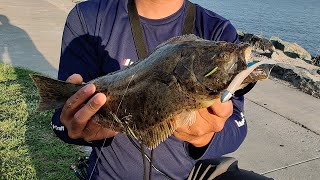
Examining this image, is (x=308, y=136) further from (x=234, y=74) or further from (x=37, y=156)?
(x=234, y=74)

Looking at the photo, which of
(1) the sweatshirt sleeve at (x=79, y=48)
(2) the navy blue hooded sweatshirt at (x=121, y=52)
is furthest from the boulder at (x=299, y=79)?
(1) the sweatshirt sleeve at (x=79, y=48)

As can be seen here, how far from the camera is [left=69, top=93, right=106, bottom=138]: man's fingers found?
1991mm

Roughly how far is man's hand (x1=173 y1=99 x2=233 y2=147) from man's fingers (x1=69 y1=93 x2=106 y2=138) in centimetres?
40

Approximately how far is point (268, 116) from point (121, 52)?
4972 millimetres

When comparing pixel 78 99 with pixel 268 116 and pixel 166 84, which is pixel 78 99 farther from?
pixel 268 116

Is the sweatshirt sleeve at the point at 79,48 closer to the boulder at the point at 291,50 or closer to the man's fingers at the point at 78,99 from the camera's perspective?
the man's fingers at the point at 78,99

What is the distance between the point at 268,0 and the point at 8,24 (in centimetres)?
4427

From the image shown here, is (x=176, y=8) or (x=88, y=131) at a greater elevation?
(x=176, y=8)

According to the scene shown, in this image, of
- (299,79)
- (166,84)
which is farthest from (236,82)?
(299,79)

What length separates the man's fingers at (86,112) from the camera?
1.99 meters

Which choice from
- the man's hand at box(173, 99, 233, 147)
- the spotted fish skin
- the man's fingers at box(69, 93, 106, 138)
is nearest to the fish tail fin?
the spotted fish skin

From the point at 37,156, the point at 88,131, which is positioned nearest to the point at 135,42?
the point at 88,131

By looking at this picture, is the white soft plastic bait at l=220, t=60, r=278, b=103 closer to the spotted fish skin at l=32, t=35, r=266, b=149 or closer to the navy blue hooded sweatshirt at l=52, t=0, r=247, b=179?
the spotted fish skin at l=32, t=35, r=266, b=149

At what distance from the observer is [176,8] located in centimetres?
284
